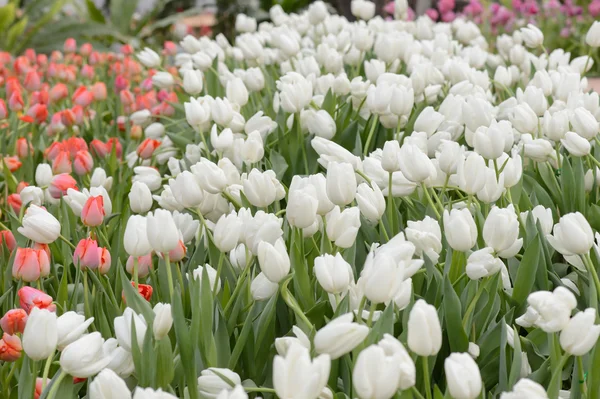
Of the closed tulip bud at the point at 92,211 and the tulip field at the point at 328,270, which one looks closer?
the tulip field at the point at 328,270

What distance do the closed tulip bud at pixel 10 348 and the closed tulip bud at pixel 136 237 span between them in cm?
22

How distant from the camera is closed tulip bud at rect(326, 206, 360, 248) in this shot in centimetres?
112

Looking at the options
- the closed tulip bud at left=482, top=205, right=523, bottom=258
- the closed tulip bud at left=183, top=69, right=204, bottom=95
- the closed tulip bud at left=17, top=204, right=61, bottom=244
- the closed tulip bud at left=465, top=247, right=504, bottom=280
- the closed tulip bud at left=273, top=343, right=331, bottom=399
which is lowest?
the closed tulip bud at left=183, top=69, right=204, bottom=95

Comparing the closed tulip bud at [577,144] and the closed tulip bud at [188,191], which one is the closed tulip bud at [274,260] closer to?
the closed tulip bud at [188,191]

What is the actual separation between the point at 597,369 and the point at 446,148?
0.50 meters

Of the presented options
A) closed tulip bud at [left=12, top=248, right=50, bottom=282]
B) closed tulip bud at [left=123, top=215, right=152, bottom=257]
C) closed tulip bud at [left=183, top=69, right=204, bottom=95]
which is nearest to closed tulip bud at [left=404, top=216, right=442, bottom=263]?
closed tulip bud at [left=123, top=215, right=152, bottom=257]

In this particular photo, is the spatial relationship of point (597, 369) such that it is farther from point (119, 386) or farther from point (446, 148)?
point (119, 386)

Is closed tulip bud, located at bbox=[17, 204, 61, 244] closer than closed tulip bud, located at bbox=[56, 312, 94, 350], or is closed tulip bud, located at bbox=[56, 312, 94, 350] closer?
closed tulip bud, located at bbox=[56, 312, 94, 350]

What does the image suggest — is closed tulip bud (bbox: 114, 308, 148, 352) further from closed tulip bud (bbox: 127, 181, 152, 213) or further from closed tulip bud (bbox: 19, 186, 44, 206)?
closed tulip bud (bbox: 19, 186, 44, 206)

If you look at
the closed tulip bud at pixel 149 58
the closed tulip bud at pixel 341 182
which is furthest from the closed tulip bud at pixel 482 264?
the closed tulip bud at pixel 149 58

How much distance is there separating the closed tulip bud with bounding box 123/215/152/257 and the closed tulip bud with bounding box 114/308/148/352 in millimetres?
208

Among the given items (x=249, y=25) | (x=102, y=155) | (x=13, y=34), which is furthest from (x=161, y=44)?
(x=102, y=155)

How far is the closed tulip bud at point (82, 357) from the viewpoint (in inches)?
37.0

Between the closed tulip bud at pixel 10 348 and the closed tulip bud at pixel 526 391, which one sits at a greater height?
the closed tulip bud at pixel 526 391
